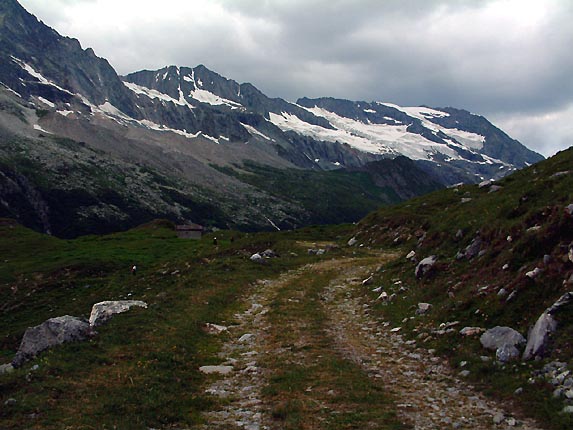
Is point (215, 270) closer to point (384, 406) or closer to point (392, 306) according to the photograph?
point (392, 306)

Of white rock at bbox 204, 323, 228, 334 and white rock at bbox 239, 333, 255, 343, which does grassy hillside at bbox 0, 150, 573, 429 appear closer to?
white rock at bbox 204, 323, 228, 334

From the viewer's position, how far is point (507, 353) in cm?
1526

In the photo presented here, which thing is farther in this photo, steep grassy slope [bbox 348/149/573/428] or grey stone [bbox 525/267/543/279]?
grey stone [bbox 525/267/543/279]

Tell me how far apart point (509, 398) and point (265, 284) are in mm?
24958

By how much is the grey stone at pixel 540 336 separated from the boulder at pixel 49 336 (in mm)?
17133

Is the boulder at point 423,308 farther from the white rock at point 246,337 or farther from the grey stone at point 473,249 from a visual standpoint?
the white rock at point 246,337

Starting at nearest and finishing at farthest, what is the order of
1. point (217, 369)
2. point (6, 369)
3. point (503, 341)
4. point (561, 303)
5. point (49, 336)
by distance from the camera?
1. point (561, 303)
2. point (503, 341)
3. point (6, 369)
4. point (217, 369)
5. point (49, 336)

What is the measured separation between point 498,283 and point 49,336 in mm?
18726

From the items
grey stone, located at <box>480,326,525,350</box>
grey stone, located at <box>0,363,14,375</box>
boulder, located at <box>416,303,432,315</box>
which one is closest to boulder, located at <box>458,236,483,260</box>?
boulder, located at <box>416,303,432,315</box>

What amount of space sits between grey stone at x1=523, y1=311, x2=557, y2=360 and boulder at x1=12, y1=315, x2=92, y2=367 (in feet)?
56.2

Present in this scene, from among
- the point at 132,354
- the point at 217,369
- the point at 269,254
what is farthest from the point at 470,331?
the point at 269,254

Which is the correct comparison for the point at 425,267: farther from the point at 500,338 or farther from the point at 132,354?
the point at 132,354

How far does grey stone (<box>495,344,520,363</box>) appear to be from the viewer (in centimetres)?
1508

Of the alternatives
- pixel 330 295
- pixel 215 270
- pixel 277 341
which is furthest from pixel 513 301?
pixel 215 270
